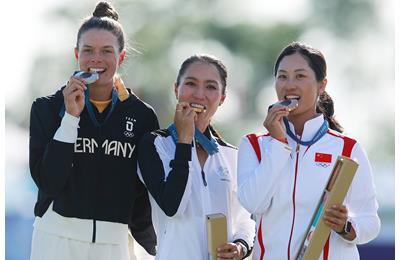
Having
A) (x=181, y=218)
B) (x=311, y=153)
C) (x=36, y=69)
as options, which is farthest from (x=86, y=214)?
(x=36, y=69)

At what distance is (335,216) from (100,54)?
176 centimetres

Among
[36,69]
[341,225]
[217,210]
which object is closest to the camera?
[341,225]

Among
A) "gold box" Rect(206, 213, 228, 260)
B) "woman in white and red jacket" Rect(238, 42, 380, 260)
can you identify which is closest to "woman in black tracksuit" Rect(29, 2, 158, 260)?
"gold box" Rect(206, 213, 228, 260)

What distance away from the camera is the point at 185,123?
6496mm

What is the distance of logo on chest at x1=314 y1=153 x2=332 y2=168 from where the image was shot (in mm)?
6355

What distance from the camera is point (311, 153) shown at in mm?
6383

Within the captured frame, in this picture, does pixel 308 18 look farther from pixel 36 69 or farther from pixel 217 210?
pixel 217 210

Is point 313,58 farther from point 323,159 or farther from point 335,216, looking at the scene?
point 335,216

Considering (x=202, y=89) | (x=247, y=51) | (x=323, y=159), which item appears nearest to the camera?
(x=323, y=159)

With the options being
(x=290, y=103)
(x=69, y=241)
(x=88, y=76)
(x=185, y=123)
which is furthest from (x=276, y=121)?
(x=69, y=241)

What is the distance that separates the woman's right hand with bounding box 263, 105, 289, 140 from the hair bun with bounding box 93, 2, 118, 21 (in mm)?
1378

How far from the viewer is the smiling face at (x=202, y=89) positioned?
6.68 meters

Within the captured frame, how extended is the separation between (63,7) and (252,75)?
468cm

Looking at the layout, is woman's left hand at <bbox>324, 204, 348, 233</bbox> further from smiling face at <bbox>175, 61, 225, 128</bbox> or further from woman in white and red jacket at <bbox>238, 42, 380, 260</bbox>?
smiling face at <bbox>175, 61, 225, 128</bbox>
